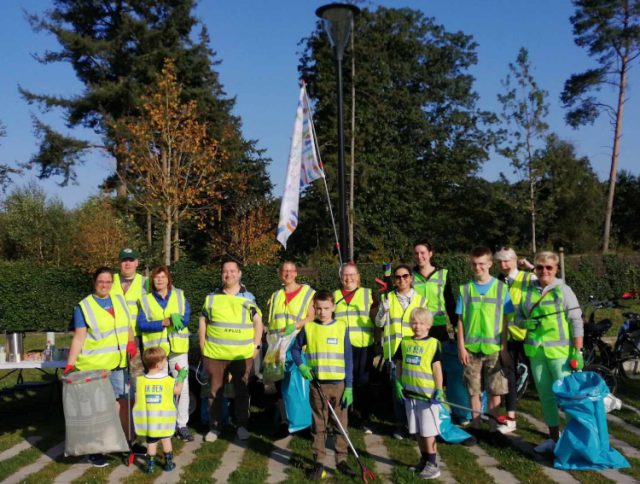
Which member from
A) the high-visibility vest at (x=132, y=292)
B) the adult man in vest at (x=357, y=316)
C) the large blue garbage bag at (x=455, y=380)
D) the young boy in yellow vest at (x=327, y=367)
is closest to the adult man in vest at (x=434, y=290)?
the large blue garbage bag at (x=455, y=380)

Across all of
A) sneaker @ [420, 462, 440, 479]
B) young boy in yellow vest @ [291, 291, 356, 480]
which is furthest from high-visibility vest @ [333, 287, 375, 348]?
sneaker @ [420, 462, 440, 479]

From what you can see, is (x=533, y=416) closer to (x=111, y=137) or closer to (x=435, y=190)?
(x=111, y=137)

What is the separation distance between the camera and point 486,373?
5.87 meters

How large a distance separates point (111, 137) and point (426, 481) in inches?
926

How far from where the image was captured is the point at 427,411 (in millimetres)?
5004

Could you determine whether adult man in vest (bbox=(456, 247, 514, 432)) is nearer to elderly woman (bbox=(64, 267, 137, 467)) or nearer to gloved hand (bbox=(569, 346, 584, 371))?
gloved hand (bbox=(569, 346, 584, 371))

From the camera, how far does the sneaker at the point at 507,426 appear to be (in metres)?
6.04

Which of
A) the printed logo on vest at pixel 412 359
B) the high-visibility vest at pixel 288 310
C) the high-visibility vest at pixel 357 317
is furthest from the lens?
the high-visibility vest at pixel 288 310

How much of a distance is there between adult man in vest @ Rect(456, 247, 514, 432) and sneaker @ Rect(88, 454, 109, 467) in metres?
3.34

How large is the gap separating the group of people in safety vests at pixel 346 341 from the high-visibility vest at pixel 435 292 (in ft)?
0.03

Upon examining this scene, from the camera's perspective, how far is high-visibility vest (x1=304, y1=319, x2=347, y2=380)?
17.1 ft

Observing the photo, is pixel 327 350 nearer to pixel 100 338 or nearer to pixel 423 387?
pixel 423 387

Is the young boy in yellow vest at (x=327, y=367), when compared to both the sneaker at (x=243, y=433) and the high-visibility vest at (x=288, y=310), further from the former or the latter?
the sneaker at (x=243, y=433)

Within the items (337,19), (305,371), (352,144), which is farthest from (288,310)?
(352,144)
